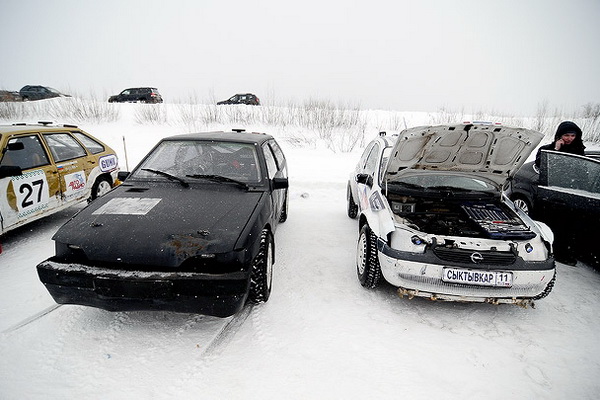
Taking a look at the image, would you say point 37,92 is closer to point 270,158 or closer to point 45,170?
point 45,170

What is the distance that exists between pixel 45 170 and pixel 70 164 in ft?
1.56

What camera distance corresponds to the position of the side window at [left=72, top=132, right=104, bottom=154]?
5.53 metres

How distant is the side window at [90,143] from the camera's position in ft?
18.1

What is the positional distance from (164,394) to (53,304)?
1779 mm

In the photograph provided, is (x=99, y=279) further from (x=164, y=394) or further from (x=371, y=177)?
(x=371, y=177)

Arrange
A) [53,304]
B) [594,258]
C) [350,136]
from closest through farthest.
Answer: [53,304]
[594,258]
[350,136]

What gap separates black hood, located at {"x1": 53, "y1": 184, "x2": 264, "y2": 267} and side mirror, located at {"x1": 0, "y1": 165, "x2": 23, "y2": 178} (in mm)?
1691

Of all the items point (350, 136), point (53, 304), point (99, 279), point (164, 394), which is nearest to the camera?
point (164, 394)

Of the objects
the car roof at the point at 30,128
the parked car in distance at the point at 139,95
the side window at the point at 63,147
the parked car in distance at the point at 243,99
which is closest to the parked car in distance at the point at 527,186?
the side window at the point at 63,147

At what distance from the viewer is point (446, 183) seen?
163 inches

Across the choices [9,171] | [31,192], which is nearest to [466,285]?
[9,171]

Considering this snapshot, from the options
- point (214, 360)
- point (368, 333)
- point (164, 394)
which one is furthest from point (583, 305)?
point (164, 394)

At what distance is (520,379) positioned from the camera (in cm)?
235

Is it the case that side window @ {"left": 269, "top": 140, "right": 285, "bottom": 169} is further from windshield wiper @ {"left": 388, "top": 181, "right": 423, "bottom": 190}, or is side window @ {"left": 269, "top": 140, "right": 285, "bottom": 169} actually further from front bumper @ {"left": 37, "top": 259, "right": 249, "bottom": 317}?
front bumper @ {"left": 37, "top": 259, "right": 249, "bottom": 317}
